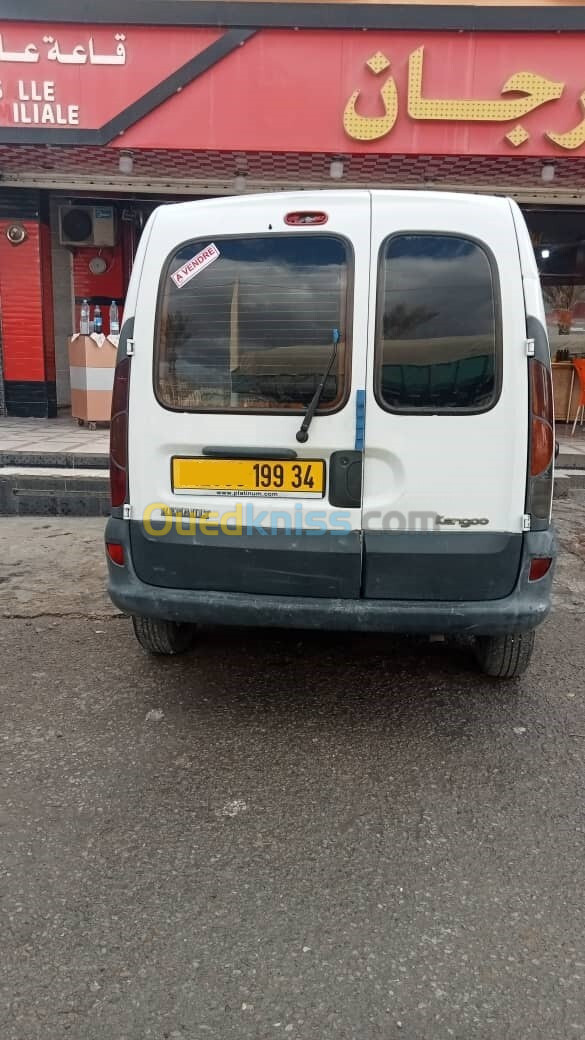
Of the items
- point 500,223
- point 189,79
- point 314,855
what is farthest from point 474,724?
point 189,79

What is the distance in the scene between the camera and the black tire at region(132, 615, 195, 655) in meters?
3.59

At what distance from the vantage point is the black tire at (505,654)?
3.37 metres

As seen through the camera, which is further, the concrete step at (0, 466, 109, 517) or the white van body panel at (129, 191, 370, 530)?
the concrete step at (0, 466, 109, 517)

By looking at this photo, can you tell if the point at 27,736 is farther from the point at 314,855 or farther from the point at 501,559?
the point at 501,559

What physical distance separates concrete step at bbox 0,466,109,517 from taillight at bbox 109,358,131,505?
159 inches

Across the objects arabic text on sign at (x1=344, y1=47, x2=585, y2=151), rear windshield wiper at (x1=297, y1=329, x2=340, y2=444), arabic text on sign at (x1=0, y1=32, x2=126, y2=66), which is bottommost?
rear windshield wiper at (x1=297, y1=329, x2=340, y2=444)

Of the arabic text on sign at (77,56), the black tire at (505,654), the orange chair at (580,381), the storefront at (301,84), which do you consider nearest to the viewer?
the black tire at (505,654)

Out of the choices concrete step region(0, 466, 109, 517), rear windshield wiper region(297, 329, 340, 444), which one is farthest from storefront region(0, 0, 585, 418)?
rear windshield wiper region(297, 329, 340, 444)

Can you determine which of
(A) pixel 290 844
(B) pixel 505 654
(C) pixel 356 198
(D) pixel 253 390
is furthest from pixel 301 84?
(A) pixel 290 844

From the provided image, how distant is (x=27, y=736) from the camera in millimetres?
3098

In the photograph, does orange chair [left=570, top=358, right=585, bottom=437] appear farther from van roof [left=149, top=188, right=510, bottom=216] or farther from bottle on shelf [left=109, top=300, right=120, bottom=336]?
van roof [left=149, top=188, right=510, bottom=216]

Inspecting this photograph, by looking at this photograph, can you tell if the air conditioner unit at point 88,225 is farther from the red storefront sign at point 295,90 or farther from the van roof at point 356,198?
the van roof at point 356,198

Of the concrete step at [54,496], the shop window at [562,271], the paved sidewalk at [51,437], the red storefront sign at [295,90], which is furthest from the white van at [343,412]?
the shop window at [562,271]

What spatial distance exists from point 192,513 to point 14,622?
1.92m
